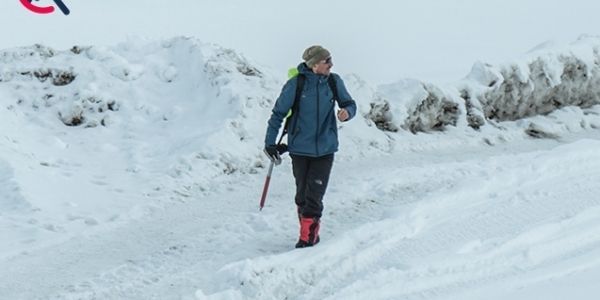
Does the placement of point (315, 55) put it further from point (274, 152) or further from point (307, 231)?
point (307, 231)

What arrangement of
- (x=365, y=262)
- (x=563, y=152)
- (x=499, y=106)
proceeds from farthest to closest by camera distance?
1. (x=499, y=106)
2. (x=563, y=152)
3. (x=365, y=262)

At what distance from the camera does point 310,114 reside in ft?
24.1

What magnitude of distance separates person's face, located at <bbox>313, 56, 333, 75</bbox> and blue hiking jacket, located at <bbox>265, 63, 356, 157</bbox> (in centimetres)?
4

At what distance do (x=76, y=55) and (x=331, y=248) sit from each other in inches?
244

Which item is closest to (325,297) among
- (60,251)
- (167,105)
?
(60,251)

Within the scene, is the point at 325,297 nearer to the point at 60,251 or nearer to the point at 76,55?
the point at 60,251

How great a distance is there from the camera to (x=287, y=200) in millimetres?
9180

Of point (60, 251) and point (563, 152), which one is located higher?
point (563, 152)

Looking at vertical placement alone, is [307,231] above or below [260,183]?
above

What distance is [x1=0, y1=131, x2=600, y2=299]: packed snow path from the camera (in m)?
6.81

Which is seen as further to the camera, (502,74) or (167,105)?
(502,74)

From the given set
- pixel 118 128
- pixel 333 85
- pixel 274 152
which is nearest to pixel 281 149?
pixel 274 152

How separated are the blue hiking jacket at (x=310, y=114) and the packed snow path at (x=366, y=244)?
802 millimetres

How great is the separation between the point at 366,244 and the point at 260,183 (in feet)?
8.43
